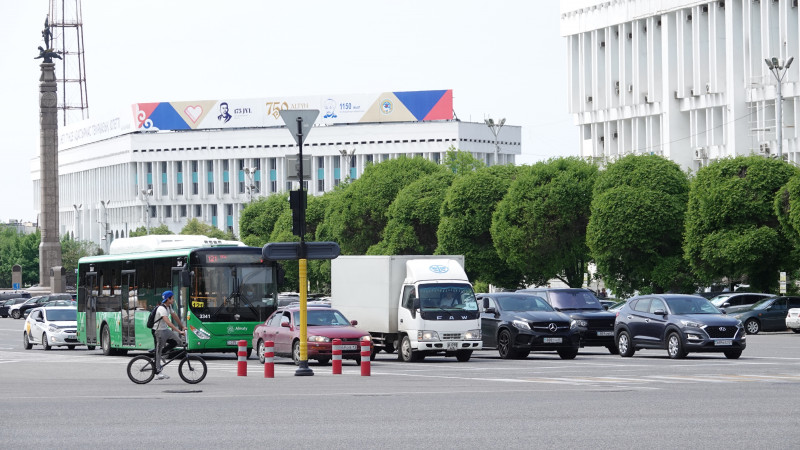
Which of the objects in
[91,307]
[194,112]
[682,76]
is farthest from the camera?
[194,112]

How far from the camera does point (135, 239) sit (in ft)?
135

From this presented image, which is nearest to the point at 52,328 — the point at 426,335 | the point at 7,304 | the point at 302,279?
the point at 426,335

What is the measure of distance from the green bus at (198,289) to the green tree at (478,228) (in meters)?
34.9

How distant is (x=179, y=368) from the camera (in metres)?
24.6

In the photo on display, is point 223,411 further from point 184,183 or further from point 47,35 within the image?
point 184,183

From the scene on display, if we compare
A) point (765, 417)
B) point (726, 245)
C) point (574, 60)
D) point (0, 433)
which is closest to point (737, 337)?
point (765, 417)

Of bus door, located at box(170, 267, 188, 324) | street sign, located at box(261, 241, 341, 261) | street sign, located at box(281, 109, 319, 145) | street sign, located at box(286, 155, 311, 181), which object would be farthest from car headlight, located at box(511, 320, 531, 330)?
street sign, located at box(281, 109, 319, 145)

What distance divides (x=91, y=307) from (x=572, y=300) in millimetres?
14855

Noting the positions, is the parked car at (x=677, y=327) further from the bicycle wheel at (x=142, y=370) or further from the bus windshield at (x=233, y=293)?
the bicycle wheel at (x=142, y=370)

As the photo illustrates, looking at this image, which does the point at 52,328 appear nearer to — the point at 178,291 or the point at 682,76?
the point at 178,291

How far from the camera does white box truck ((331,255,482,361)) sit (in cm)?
3322

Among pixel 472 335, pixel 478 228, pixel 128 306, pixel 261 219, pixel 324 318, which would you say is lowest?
pixel 472 335

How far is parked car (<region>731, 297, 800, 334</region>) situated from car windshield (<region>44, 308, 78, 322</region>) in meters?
25.3

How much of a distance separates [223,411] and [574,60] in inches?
4126
